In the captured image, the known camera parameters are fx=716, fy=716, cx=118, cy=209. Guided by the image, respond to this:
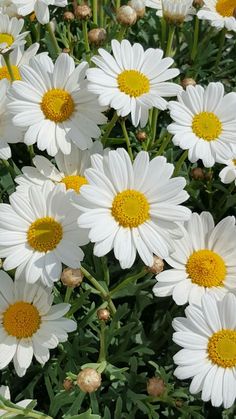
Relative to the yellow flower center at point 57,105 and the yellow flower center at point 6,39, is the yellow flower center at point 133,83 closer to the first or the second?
the yellow flower center at point 57,105

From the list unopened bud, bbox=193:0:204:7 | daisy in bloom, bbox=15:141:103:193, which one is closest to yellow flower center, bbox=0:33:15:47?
daisy in bloom, bbox=15:141:103:193

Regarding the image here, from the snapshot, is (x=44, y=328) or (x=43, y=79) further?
(x=43, y=79)

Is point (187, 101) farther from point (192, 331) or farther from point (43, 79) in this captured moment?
point (192, 331)

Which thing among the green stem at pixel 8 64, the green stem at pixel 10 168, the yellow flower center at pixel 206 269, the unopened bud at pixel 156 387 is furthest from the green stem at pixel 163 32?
the unopened bud at pixel 156 387

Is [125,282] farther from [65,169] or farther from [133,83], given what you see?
[133,83]

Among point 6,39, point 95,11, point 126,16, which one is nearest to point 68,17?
point 95,11

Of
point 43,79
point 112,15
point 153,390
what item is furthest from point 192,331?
point 112,15

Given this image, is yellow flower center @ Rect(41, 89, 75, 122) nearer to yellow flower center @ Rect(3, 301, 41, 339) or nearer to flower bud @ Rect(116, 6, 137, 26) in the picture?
flower bud @ Rect(116, 6, 137, 26)
